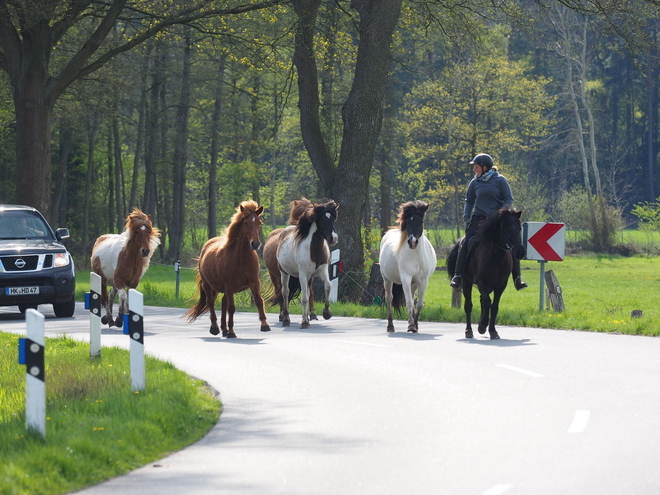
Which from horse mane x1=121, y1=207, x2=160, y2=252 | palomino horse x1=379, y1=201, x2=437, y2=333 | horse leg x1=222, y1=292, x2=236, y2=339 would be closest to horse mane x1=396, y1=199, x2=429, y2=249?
palomino horse x1=379, y1=201, x2=437, y2=333

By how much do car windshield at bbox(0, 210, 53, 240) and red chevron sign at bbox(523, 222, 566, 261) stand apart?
9951 millimetres

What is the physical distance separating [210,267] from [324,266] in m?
2.53

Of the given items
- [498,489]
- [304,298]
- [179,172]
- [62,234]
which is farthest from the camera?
[179,172]

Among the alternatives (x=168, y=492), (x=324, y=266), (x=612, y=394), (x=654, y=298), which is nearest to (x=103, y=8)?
(x=324, y=266)

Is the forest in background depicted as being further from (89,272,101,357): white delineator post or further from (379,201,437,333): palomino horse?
(89,272,101,357): white delineator post

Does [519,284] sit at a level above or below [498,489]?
above

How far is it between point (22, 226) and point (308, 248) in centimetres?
707

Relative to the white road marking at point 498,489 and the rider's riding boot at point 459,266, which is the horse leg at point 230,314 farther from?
the white road marking at point 498,489

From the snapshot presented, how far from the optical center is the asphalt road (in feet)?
21.2

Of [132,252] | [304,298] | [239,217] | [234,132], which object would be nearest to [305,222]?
[304,298]

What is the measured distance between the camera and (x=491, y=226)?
14984 mm

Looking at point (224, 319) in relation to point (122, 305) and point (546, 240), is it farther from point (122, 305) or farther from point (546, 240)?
point (546, 240)

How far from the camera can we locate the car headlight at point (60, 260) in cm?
2045

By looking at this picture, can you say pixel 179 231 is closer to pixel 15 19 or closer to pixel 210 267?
pixel 15 19
